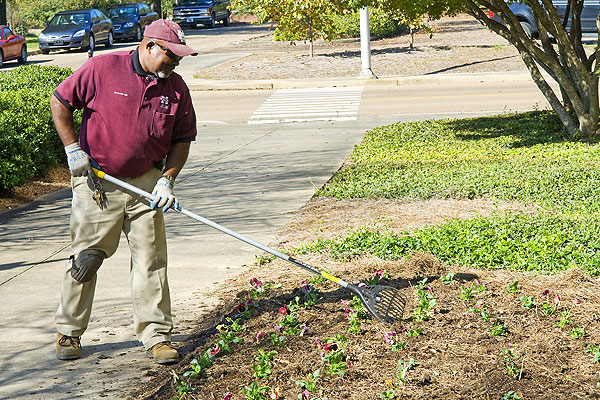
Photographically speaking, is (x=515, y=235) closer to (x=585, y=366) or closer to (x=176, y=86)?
(x=585, y=366)

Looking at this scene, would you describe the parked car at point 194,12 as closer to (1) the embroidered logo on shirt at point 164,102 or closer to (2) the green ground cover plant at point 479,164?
(2) the green ground cover plant at point 479,164

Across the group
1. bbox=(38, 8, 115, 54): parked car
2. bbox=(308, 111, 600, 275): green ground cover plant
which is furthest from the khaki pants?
bbox=(38, 8, 115, 54): parked car

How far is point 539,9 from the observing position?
11250 mm

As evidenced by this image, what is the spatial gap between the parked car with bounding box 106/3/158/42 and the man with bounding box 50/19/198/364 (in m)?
33.7

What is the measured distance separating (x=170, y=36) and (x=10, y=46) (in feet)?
84.5

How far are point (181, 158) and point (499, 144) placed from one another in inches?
295

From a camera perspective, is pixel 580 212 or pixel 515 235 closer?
pixel 515 235

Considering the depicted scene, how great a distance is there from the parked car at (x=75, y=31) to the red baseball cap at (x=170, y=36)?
28481 mm

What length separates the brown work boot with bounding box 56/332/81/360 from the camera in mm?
4605

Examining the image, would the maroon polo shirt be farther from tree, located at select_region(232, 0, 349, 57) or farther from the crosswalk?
tree, located at select_region(232, 0, 349, 57)

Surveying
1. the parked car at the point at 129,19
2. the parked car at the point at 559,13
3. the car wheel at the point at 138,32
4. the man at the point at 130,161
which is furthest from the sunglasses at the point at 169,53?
the car wheel at the point at 138,32

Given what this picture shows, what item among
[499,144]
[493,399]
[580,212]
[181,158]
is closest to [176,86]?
[181,158]

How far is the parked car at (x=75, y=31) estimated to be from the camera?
105 feet

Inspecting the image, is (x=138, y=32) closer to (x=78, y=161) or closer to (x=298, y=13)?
(x=298, y=13)
